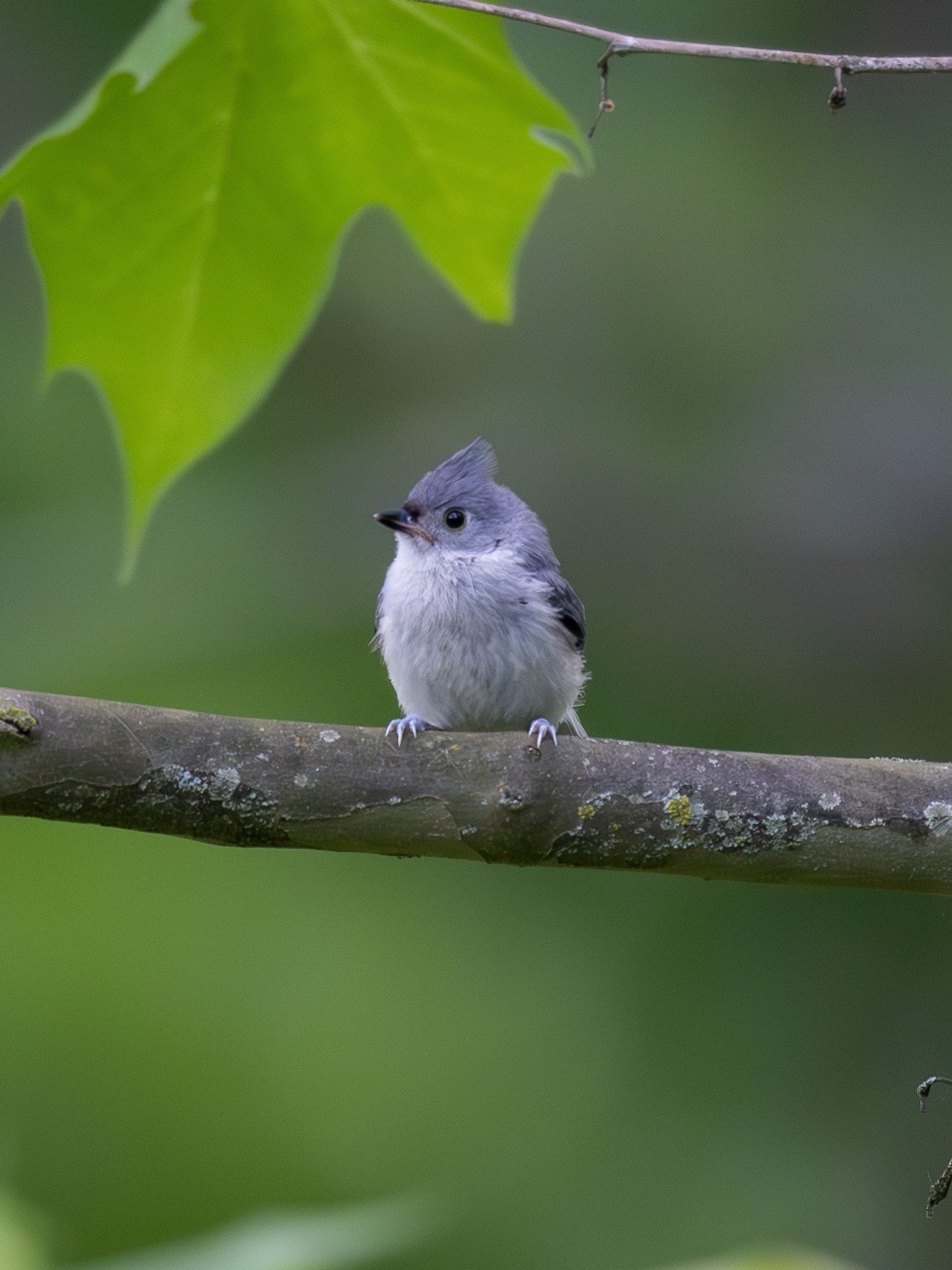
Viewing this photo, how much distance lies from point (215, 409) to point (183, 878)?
11.0 feet

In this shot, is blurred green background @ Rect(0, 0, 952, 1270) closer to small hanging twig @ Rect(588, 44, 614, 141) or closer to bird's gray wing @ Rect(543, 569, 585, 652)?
bird's gray wing @ Rect(543, 569, 585, 652)

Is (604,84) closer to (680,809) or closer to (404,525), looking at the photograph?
(680,809)

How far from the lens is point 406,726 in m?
2.22

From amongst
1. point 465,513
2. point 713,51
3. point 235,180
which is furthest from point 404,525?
point 713,51

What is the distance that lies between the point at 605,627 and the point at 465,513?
1.80 metres

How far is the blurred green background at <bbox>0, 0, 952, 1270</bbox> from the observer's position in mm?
4246

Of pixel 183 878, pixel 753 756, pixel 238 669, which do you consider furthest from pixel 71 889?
pixel 753 756

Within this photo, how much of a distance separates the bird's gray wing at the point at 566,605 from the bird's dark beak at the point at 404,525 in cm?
29

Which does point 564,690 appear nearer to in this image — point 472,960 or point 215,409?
point 215,409

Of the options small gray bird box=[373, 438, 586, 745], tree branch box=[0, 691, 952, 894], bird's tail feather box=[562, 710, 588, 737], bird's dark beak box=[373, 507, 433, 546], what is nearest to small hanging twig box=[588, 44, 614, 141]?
tree branch box=[0, 691, 952, 894]

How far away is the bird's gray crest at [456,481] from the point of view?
2988 mm

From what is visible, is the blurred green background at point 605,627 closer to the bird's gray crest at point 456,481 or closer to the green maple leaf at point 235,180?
the bird's gray crest at point 456,481

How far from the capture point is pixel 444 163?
1.42m

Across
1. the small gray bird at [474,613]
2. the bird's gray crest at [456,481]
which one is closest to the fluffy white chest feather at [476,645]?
the small gray bird at [474,613]
